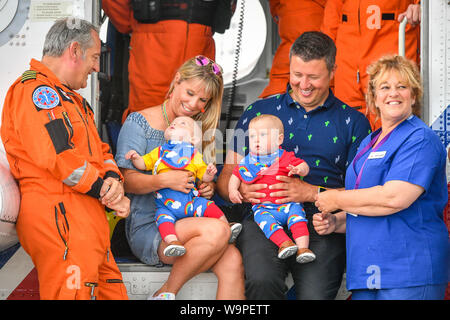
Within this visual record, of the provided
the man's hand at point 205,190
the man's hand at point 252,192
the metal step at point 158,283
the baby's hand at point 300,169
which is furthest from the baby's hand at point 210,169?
the metal step at point 158,283

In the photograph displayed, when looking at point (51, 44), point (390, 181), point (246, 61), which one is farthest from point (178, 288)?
point (246, 61)

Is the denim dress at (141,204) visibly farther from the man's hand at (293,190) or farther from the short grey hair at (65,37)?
the man's hand at (293,190)

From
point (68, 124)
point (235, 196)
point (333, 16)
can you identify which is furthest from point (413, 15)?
point (68, 124)

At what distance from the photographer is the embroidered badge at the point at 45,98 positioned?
2572mm

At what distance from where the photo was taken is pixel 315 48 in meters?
3.30

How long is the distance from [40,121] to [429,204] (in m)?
1.73

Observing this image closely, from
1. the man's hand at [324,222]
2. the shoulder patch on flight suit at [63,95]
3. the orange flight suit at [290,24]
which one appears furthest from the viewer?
the orange flight suit at [290,24]

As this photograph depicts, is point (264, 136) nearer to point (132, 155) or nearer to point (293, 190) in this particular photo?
point (293, 190)

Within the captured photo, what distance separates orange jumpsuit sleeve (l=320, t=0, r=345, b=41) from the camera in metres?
4.06

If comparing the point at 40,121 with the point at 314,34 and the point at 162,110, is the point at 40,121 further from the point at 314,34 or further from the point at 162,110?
the point at 314,34

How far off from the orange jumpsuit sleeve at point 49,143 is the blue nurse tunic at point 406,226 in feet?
4.08

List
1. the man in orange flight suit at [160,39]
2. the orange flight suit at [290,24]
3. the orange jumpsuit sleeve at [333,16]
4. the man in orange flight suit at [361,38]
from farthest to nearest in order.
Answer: the orange flight suit at [290,24] < the man in orange flight suit at [160,39] < the orange jumpsuit sleeve at [333,16] < the man in orange flight suit at [361,38]

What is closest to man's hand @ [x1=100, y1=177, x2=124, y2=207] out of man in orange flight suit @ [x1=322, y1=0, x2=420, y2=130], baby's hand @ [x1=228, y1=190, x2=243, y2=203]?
baby's hand @ [x1=228, y1=190, x2=243, y2=203]

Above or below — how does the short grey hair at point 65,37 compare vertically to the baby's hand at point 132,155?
above
